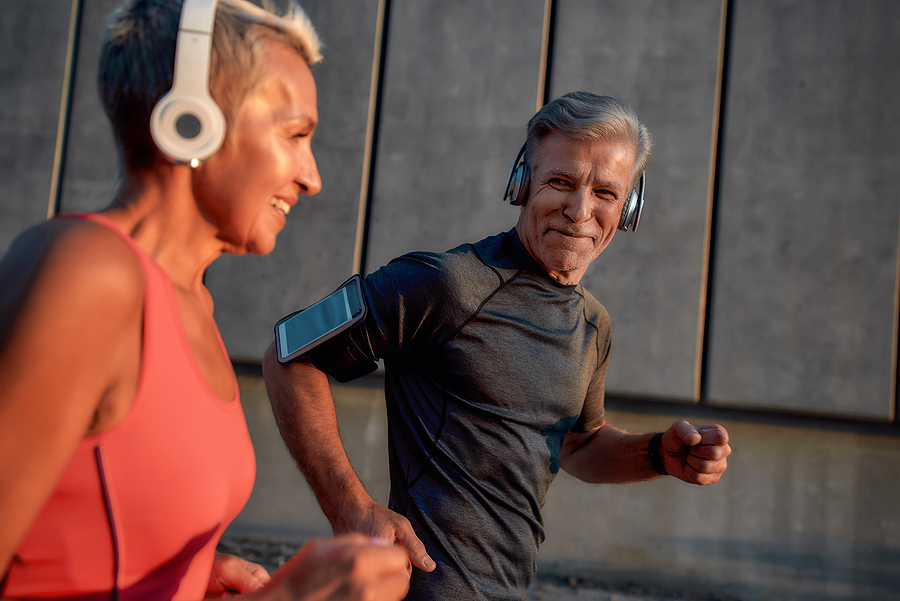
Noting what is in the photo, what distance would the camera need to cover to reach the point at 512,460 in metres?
1.22

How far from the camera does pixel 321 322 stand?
1.19 m

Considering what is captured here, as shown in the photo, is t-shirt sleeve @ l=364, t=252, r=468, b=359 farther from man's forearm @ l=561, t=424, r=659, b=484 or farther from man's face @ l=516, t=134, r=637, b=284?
man's forearm @ l=561, t=424, r=659, b=484

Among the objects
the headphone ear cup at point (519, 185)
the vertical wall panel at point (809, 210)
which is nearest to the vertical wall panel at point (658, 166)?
the vertical wall panel at point (809, 210)

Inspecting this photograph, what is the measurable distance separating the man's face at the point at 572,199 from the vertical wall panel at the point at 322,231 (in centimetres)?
233

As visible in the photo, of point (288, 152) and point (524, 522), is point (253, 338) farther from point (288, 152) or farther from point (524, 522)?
point (288, 152)

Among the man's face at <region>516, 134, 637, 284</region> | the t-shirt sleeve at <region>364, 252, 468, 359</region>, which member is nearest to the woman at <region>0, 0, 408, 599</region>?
the t-shirt sleeve at <region>364, 252, 468, 359</region>

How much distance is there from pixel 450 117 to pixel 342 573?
3.35 metres

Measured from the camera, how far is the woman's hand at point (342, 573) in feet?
1.58

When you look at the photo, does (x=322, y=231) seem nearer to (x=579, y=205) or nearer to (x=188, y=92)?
(x=579, y=205)

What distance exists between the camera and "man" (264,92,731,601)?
1169mm

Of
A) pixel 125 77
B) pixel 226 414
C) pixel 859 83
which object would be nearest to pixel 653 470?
pixel 226 414

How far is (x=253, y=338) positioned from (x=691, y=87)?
3121mm

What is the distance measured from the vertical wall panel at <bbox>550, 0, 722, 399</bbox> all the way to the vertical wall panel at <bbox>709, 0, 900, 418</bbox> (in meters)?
0.16

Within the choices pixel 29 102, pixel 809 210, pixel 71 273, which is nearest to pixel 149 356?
pixel 71 273
